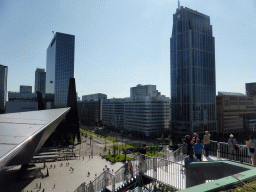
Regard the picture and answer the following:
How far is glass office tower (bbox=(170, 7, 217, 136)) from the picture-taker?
249 feet

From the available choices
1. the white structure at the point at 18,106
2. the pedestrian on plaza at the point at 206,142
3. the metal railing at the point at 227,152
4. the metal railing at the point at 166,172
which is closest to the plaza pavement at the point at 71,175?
the pedestrian on plaza at the point at 206,142

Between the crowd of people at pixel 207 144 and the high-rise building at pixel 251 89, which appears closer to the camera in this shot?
the crowd of people at pixel 207 144

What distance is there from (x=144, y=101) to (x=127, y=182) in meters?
71.3

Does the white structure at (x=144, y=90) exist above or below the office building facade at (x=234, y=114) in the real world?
Answer: above

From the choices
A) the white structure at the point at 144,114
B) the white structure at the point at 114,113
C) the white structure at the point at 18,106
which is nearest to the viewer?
the white structure at the point at 18,106

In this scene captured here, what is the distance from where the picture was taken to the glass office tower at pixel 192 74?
75750mm

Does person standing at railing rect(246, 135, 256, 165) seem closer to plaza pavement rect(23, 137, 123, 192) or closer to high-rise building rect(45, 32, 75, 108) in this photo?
plaza pavement rect(23, 137, 123, 192)

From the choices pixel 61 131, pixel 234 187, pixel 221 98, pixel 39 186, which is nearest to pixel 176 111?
pixel 221 98

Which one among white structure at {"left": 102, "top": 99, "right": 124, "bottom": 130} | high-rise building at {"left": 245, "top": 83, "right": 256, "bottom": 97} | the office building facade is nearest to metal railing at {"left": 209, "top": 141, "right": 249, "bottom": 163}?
the office building facade

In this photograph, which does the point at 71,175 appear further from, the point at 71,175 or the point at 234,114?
A: the point at 234,114

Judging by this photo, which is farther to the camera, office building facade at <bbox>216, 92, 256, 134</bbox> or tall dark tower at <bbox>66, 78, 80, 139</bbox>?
office building facade at <bbox>216, 92, 256, 134</bbox>

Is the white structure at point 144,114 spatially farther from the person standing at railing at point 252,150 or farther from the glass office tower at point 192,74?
the person standing at railing at point 252,150

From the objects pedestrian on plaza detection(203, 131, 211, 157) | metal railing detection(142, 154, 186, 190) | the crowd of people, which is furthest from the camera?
pedestrian on plaza detection(203, 131, 211, 157)

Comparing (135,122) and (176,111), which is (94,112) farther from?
(176,111)
